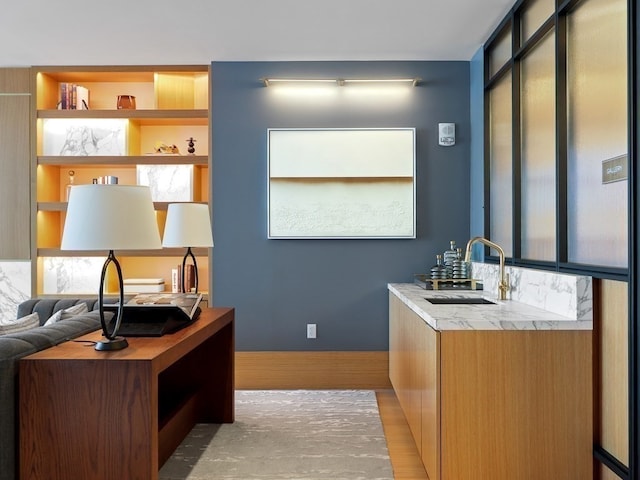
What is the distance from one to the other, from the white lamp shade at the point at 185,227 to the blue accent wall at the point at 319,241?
1054mm

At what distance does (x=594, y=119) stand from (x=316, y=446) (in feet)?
7.32

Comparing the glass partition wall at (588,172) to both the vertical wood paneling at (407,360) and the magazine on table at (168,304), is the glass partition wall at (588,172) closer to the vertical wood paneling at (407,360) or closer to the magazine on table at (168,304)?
the vertical wood paneling at (407,360)

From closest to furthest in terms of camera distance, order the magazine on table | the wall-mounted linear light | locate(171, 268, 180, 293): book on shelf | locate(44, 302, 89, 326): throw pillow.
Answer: the magazine on table, locate(44, 302, 89, 326): throw pillow, the wall-mounted linear light, locate(171, 268, 180, 293): book on shelf

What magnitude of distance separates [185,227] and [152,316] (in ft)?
2.77

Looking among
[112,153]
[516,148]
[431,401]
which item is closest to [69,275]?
[112,153]

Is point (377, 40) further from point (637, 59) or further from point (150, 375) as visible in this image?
point (150, 375)

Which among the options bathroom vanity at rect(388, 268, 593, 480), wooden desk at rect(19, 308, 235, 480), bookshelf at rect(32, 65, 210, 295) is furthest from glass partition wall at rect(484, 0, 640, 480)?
bookshelf at rect(32, 65, 210, 295)

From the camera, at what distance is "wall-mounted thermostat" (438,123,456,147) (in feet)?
14.0

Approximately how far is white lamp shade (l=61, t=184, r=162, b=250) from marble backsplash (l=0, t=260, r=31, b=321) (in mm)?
2858

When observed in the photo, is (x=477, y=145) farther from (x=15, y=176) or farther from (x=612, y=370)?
(x=15, y=176)

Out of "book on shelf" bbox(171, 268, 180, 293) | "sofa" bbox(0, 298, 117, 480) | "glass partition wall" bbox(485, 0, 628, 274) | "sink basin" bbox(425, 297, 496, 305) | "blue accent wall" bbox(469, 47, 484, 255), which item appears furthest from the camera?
"book on shelf" bbox(171, 268, 180, 293)

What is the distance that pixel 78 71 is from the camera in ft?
14.5

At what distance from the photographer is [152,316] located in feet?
8.22

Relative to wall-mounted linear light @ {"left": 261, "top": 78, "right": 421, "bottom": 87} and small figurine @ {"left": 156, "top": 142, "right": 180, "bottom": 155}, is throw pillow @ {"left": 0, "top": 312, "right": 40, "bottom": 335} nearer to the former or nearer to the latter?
small figurine @ {"left": 156, "top": 142, "right": 180, "bottom": 155}
